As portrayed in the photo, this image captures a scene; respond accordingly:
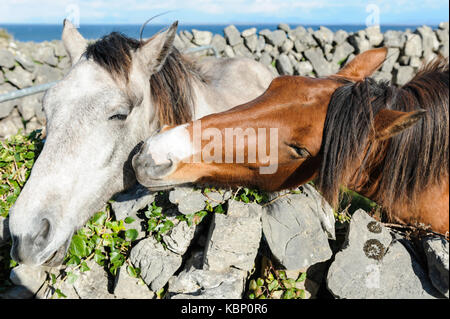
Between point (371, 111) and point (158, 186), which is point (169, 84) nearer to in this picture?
point (158, 186)

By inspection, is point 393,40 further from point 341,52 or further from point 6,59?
point 6,59

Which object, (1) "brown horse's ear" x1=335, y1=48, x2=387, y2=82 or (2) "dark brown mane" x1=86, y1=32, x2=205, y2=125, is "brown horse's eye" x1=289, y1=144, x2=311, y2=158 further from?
(2) "dark brown mane" x1=86, y1=32, x2=205, y2=125

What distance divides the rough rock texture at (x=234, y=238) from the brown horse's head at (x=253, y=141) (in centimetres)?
34

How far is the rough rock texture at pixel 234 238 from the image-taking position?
211 centimetres

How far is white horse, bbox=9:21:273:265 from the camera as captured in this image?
5.80ft

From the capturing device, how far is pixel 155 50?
2.31 m

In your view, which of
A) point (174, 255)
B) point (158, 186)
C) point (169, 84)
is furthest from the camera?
point (169, 84)

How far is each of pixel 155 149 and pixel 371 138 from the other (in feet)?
4.00

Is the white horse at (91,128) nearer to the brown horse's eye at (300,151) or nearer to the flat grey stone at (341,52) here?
the brown horse's eye at (300,151)

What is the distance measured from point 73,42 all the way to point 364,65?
241 cm

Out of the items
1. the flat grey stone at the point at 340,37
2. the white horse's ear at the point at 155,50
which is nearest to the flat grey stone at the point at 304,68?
the flat grey stone at the point at 340,37
